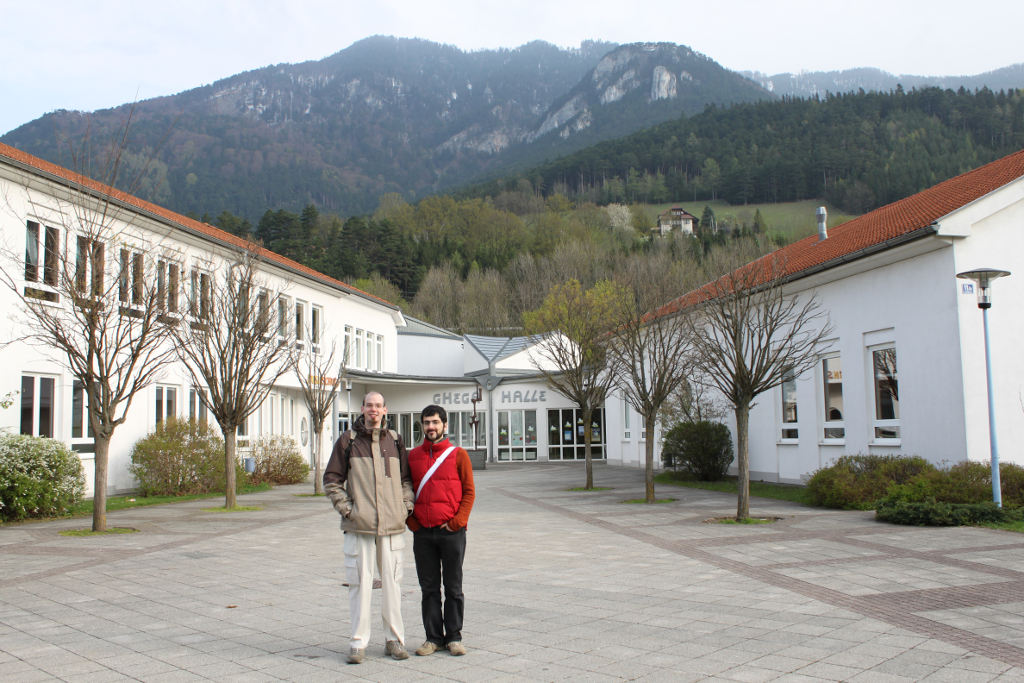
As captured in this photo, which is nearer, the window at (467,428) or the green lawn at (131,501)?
the green lawn at (131,501)

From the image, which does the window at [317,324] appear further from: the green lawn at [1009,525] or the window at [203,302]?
the green lawn at [1009,525]

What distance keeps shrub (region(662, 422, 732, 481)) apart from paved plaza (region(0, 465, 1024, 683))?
8782 millimetres

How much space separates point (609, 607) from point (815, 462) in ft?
40.5

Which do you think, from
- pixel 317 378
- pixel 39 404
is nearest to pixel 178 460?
pixel 39 404

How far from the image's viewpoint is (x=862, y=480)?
1376 cm

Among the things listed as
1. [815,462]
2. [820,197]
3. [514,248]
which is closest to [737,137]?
[820,197]

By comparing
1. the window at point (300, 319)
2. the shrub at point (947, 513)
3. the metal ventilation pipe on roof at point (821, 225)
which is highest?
the metal ventilation pipe on roof at point (821, 225)

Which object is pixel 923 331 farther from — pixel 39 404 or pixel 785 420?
pixel 39 404

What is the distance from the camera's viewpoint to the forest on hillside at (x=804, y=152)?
263 feet

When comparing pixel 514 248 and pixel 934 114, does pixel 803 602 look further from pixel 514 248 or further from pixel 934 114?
pixel 934 114

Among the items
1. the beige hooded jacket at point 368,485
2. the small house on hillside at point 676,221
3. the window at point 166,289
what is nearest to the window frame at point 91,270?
the window at point 166,289

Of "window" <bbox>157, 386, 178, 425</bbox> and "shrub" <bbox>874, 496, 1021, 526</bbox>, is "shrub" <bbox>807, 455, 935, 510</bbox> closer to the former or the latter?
"shrub" <bbox>874, 496, 1021, 526</bbox>

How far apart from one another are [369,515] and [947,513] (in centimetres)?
947

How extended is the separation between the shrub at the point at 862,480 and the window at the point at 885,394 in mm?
1056
